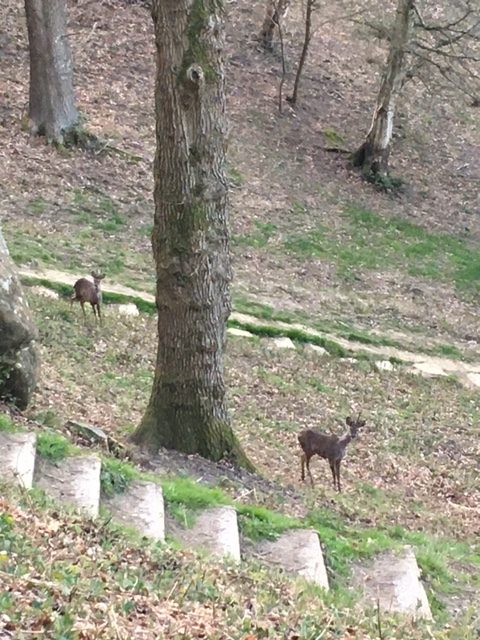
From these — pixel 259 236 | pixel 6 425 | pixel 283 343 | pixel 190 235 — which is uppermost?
pixel 190 235

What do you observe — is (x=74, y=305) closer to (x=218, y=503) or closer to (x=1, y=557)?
(x=218, y=503)

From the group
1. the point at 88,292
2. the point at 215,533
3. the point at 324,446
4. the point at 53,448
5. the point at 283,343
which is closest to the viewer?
the point at 215,533

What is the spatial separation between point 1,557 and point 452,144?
953 inches

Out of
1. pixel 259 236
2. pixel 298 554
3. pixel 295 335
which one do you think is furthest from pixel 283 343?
pixel 298 554

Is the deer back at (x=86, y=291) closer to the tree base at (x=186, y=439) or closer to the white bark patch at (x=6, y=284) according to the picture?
the tree base at (x=186, y=439)

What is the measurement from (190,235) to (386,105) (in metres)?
16.1

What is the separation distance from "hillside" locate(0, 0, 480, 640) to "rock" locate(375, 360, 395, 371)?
0.08 meters

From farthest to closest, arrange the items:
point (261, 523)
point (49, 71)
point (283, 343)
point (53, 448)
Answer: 1. point (49, 71)
2. point (283, 343)
3. point (261, 523)
4. point (53, 448)

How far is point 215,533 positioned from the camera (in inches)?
269

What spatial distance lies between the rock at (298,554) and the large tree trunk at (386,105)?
56.2ft

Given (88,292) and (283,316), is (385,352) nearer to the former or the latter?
(283,316)

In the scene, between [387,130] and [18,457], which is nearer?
[18,457]

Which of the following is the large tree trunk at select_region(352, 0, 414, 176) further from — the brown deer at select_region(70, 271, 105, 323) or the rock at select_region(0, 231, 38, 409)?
the rock at select_region(0, 231, 38, 409)

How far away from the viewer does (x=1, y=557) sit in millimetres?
4461
